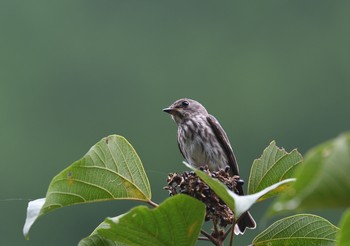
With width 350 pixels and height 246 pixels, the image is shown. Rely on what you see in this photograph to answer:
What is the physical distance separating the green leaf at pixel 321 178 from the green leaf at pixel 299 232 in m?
1.43

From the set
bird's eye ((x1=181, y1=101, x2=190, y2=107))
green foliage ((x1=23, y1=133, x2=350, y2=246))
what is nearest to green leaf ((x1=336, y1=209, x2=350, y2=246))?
green foliage ((x1=23, y1=133, x2=350, y2=246))

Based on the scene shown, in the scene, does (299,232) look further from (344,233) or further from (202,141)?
(202,141)

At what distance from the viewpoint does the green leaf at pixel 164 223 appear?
2.65 metres

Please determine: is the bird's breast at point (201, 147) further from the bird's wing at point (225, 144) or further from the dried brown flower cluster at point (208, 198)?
the dried brown flower cluster at point (208, 198)

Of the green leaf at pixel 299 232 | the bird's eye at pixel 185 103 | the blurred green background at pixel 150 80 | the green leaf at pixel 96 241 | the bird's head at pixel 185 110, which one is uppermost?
the green leaf at pixel 96 241

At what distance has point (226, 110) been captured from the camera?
30031mm

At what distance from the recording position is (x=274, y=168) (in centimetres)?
350

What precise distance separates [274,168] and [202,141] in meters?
3.27

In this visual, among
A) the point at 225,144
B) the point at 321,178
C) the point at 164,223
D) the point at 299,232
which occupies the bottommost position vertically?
the point at 225,144

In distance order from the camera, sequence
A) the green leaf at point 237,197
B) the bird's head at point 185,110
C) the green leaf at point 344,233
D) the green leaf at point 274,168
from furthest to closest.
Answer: the bird's head at point 185,110 < the green leaf at point 274,168 < the green leaf at point 237,197 < the green leaf at point 344,233

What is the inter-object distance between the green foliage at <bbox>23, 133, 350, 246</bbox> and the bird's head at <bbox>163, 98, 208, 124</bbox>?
3583mm

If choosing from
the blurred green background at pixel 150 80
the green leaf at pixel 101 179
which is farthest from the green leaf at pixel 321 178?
the blurred green background at pixel 150 80

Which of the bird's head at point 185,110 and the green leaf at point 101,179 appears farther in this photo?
the bird's head at point 185,110

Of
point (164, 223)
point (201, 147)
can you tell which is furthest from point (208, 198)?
point (201, 147)
